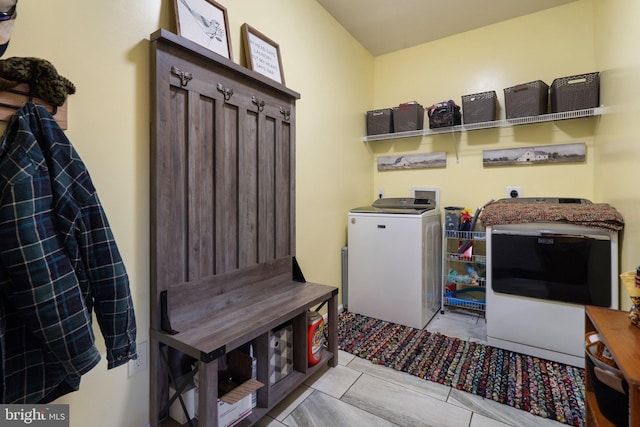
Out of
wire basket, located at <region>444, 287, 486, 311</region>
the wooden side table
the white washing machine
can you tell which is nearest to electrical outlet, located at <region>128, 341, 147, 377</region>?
the wooden side table

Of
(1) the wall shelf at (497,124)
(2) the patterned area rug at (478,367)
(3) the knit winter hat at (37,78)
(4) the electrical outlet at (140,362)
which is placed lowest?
(2) the patterned area rug at (478,367)

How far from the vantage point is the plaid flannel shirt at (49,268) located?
881 mm

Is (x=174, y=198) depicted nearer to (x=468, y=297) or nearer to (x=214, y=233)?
(x=214, y=233)

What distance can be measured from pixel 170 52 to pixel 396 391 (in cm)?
207

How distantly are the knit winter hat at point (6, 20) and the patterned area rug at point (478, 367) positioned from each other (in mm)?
2264

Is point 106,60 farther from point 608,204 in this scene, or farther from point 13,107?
point 608,204

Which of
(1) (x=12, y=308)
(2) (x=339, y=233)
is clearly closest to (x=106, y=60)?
(1) (x=12, y=308)

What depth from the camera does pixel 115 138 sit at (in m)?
1.26

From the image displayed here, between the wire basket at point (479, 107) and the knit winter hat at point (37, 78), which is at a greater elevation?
the wire basket at point (479, 107)

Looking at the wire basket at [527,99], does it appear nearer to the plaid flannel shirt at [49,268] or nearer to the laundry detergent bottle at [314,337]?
the laundry detergent bottle at [314,337]

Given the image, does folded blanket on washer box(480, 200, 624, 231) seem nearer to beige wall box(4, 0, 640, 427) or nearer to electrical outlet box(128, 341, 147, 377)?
beige wall box(4, 0, 640, 427)

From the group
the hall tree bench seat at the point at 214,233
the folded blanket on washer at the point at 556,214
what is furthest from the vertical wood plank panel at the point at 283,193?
the folded blanket on washer at the point at 556,214

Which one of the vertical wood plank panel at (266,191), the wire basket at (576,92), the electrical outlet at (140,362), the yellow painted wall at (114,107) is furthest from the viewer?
the wire basket at (576,92)

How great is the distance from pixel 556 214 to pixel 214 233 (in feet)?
6.97
